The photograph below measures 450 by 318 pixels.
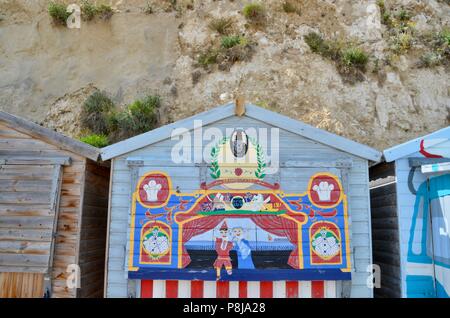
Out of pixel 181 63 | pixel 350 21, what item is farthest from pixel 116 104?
pixel 350 21

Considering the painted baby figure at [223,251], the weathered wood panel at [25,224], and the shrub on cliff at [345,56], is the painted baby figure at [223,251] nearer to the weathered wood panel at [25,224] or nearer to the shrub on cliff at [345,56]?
the weathered wood panel at [25,224]

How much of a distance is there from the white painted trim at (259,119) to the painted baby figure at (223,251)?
190 cm

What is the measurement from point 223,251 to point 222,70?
39.0 feet

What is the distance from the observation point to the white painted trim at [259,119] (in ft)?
21.6

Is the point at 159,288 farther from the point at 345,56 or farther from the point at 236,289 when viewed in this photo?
the point at 345,56

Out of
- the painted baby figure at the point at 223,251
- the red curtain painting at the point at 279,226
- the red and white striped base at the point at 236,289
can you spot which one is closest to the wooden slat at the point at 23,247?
the red and white striped base at the point at 236,289

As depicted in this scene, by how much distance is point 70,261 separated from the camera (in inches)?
253

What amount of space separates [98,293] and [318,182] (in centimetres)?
464

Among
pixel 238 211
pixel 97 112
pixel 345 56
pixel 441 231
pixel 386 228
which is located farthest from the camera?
pixel 345 56

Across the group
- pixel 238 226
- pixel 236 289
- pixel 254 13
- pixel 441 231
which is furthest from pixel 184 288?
pixel 254 13

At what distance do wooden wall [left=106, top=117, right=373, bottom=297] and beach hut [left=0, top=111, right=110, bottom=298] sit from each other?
586 millimetres

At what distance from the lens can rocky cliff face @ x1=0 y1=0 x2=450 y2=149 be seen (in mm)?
15664

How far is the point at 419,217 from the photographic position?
6.36 m
